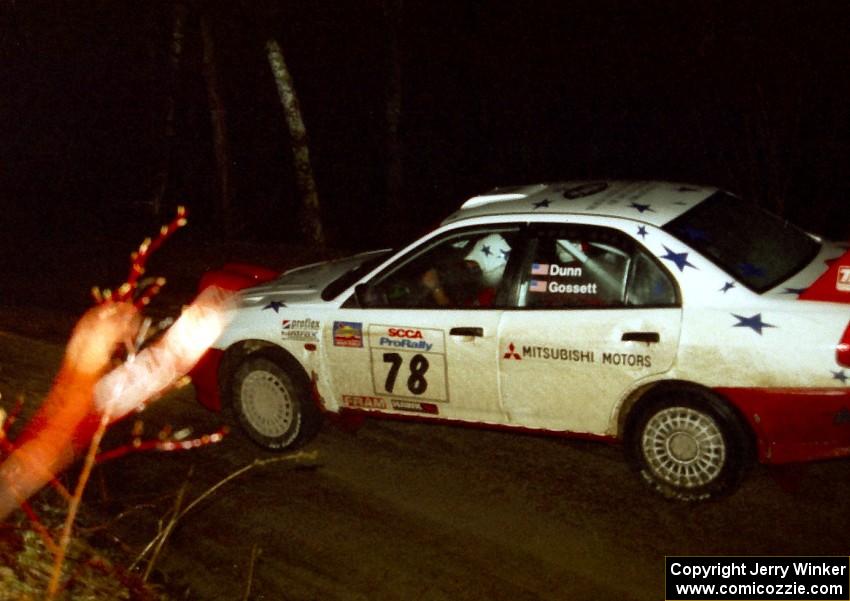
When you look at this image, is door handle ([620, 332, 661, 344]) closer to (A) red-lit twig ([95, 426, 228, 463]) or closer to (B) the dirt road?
(B) the dirt road

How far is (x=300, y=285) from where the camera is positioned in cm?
676

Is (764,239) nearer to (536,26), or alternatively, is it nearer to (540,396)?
(540,396)

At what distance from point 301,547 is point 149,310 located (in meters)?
6.30

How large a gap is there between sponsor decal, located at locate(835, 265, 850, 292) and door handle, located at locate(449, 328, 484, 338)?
1890mm

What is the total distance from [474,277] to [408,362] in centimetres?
66

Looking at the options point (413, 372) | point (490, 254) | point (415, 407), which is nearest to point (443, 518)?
point (415, 407)

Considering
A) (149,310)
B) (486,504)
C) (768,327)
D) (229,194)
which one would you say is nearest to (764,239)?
(768,327)

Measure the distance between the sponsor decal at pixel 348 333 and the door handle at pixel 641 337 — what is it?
165 centimetres

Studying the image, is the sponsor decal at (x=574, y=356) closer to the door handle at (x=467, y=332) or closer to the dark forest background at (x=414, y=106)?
the door handle at (x=467, y=332)

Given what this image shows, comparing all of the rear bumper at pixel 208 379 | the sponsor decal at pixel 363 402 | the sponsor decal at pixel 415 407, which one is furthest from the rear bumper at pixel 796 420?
the rear bumper at pixel 208 379

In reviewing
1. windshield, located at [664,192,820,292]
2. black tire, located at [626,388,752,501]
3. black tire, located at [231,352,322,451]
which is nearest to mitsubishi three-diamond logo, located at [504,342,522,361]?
black tire, located at [626,388,752,501]

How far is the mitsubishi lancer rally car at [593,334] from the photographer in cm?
495

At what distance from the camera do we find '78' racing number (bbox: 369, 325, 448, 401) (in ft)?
19.1

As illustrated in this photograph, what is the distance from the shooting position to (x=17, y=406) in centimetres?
782
